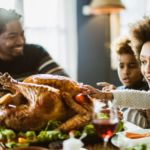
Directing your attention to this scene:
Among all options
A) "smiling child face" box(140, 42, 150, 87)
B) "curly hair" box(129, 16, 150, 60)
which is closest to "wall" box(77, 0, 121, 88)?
"curly hair" box(129, 16, 150, 60)

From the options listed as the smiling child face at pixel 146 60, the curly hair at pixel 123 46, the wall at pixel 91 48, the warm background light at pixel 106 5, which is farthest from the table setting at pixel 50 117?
the wall at pixel 91 48

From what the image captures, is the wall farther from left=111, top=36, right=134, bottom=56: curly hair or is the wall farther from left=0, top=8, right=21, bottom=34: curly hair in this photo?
left=0, top=8, right=21, bottom=34: curly hair

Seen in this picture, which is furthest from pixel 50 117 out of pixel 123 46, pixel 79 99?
pixel 123 46

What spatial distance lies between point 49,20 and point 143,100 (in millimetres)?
2612

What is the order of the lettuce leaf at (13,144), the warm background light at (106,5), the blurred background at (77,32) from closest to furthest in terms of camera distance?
the lettuce leaf at (13,144)
the warm background light at (106,5)
the blurred background at (77,32)

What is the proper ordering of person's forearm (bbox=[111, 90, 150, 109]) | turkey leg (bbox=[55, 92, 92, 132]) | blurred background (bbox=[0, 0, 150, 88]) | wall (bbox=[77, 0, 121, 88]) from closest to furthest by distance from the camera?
turkey leg (bbox=[55, 92, 92, 132]) → person's forearm (bbox=[111, 90, 150, 109]) → blurred background (bbox=[0, 0, 150, 88]) → wall (bbox=[77, 0, 121, 88])

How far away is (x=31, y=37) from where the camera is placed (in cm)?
350

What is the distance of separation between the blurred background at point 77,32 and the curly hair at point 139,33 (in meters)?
1.89

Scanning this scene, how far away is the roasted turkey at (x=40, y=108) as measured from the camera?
3.40ft

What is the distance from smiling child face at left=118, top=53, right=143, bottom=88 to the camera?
170 cm

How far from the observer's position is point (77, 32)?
12.2 feet

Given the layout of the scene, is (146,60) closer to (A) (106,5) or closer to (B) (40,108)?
(B) (40,108)

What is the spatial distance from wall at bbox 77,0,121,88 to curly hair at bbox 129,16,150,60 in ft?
7.10

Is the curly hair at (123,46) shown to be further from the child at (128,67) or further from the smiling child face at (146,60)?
the smiling child face at (146,60)
